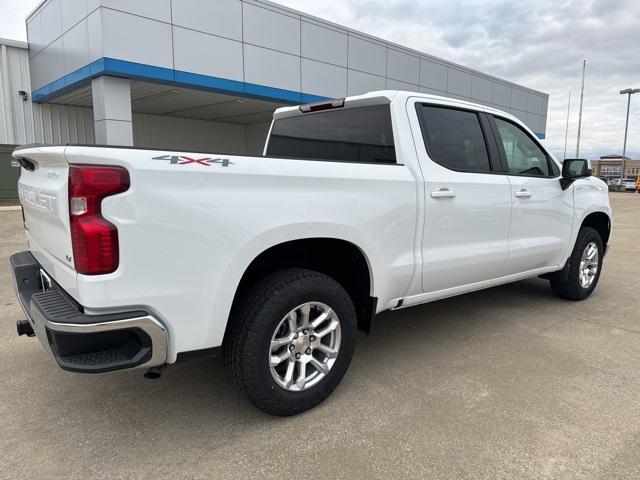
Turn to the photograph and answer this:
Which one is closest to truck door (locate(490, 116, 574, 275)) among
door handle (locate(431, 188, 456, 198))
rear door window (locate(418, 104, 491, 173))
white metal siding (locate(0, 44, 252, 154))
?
rear door window (locate(418, 104, 491, 173))

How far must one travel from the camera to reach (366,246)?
2955mm

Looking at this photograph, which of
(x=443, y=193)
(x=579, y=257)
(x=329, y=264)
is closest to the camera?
(x=329, y=264)

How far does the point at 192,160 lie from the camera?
A: 2.24 meters

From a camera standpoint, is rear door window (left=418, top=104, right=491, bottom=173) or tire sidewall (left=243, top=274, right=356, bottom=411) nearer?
tire sidewall (left=243, top=274, right=356, bottom=411)

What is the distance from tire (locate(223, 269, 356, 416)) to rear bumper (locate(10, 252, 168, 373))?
44cm

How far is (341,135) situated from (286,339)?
177 centimetres

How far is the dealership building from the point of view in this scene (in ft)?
38.8

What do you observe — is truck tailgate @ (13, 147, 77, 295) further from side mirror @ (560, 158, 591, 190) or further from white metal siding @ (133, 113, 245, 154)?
white metal siding @ (133, 113, 245, 154)

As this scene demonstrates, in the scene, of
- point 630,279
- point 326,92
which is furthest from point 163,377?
point 326,92

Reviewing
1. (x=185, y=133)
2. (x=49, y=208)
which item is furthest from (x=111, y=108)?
(x=49, y=208)

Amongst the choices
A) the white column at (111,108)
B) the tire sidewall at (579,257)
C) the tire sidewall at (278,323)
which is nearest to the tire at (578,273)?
the tire sidewall at (579,257)

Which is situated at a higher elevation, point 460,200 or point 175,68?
point 175,68

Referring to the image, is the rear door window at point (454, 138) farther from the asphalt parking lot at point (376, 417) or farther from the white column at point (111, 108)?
the white column at point (111, 108)

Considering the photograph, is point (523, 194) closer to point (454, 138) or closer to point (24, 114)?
point (454, 138)
